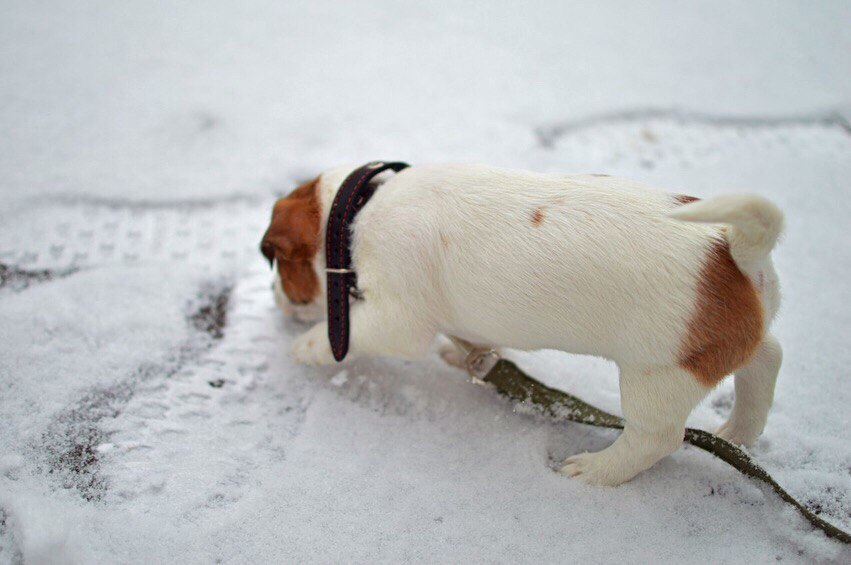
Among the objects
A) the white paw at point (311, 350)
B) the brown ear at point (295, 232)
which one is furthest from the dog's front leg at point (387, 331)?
the brown ear at point (295, 232)

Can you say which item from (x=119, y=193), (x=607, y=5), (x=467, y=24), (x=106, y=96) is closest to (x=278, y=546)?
(x=119, y=193)

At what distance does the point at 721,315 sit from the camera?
1609 millimetres

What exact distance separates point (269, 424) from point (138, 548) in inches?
22.2

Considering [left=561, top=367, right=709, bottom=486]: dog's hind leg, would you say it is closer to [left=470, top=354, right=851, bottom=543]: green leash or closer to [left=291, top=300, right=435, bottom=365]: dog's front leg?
[left=470, top=354, right=851, bottom=543]: green leash

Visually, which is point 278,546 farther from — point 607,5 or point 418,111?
point 607,5

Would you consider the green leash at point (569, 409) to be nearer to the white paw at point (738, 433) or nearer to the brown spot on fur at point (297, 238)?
the white paw at point (738, 433)

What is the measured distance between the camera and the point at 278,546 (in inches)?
70.5

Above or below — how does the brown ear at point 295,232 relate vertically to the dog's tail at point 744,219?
below

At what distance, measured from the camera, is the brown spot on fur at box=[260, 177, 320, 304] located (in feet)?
6.97

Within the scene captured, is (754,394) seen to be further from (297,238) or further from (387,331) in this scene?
(297,238)

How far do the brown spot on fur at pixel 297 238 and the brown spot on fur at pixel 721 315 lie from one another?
1.21 metres

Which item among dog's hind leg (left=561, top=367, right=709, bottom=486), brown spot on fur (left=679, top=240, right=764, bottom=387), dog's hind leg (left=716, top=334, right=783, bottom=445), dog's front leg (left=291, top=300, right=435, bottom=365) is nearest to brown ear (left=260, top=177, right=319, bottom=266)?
dog's front leg (left=291, top=300, right=435, bottom=365)

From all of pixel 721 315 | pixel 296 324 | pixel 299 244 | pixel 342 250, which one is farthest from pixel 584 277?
pixel 296 324

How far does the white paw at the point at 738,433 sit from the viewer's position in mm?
2023
